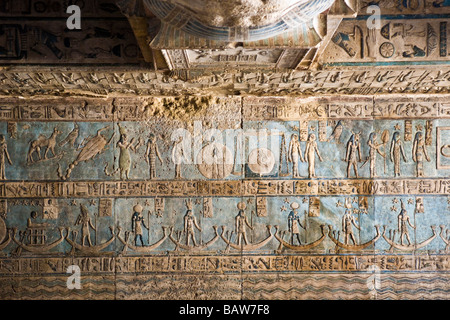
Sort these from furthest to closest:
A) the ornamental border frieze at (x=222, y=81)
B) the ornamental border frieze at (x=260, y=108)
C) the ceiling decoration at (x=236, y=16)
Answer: the ornamental border frieze at (x=260, y=108)
the ornamental border frieze at (x=222, y=81)
the ceiling decoration at (x=236, y=16)

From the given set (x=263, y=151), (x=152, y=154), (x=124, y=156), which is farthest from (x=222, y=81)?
(x=124, y=156)

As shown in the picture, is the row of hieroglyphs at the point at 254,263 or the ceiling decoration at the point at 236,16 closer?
the ceiling decoration at the point at 236,16

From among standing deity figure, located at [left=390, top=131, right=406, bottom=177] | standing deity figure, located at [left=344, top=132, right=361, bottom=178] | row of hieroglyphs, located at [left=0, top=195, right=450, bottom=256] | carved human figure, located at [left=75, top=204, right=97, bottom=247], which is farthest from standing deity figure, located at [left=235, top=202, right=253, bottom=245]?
standing deity figure, located at [left=390, top=131, right=406, bottom=177]

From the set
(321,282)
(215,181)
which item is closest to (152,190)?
(215,181)

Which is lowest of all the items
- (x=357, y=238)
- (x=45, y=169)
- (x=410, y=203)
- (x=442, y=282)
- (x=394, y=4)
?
(x=442, y=282)

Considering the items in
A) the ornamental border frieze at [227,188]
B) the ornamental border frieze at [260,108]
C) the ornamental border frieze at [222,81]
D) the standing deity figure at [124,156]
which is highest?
the ornamental border frieze at [222,81]

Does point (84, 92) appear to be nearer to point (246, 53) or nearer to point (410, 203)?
point (246, 53)

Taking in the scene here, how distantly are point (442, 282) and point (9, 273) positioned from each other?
5027mm

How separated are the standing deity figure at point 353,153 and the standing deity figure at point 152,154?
2.18 meters

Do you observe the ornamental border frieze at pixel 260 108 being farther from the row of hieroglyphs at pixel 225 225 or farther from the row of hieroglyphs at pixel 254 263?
the row of hieroglyphs at pixel 254 263

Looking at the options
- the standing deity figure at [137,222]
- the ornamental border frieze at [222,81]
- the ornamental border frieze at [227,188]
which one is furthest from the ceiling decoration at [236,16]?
the standing deity figure at [137,222]

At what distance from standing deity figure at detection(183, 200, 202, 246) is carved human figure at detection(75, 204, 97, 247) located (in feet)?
3.48

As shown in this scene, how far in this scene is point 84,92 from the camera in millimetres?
4652

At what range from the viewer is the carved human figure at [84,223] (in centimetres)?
482
